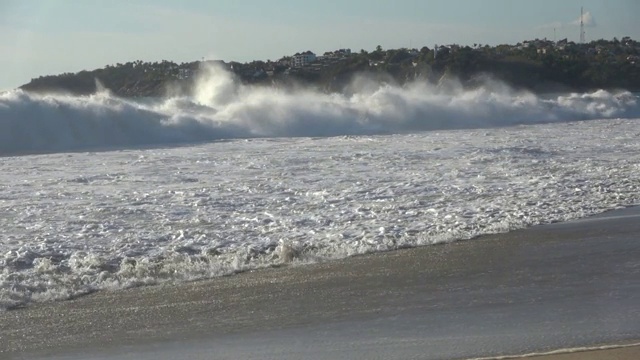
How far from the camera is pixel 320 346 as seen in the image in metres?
6.39

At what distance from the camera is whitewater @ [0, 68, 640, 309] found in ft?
31.0

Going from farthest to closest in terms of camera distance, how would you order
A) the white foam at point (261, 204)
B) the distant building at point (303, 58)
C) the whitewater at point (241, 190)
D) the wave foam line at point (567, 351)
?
the distant building at point (303, 58) → the whitewater at point (241, 190) → the white foam at point (261, 204) → the wave foam line at point (567, 351)

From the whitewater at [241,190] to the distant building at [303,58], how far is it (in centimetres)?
3442

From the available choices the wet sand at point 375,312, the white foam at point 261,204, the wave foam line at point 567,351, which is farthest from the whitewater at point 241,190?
the wave foam line at point 567,351

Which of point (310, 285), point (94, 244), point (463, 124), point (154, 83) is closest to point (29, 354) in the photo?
point (310, 285)

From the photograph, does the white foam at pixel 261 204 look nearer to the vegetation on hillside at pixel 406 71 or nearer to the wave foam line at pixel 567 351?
the wave foam line at pixel 567 351

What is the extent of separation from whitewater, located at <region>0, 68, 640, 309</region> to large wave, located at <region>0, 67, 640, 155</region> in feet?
0.38

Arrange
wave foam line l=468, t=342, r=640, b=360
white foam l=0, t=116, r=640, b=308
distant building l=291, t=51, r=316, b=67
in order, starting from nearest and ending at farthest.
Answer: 1. wave foam line l=468, t=342, r=640, b=360
2. white foam l=0, t=116, r=640, b=308
3. distant building l=291, t=51, r=316, b=67

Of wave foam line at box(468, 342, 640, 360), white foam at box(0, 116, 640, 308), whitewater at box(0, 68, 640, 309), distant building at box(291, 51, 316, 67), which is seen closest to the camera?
wave foam line at box(468, 342, 640, 360)

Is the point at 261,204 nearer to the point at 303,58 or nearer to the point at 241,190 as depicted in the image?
the point at 241,190

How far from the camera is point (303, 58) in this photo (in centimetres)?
6725

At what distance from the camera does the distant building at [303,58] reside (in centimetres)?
6389

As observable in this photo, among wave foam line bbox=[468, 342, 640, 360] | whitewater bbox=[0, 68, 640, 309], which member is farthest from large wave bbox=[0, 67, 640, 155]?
wave foam line bbox=[468, 342, 640, 360]

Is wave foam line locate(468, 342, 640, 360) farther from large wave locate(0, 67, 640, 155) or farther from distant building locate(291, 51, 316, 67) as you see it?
distant building locate(291, 51, 316, 67)
